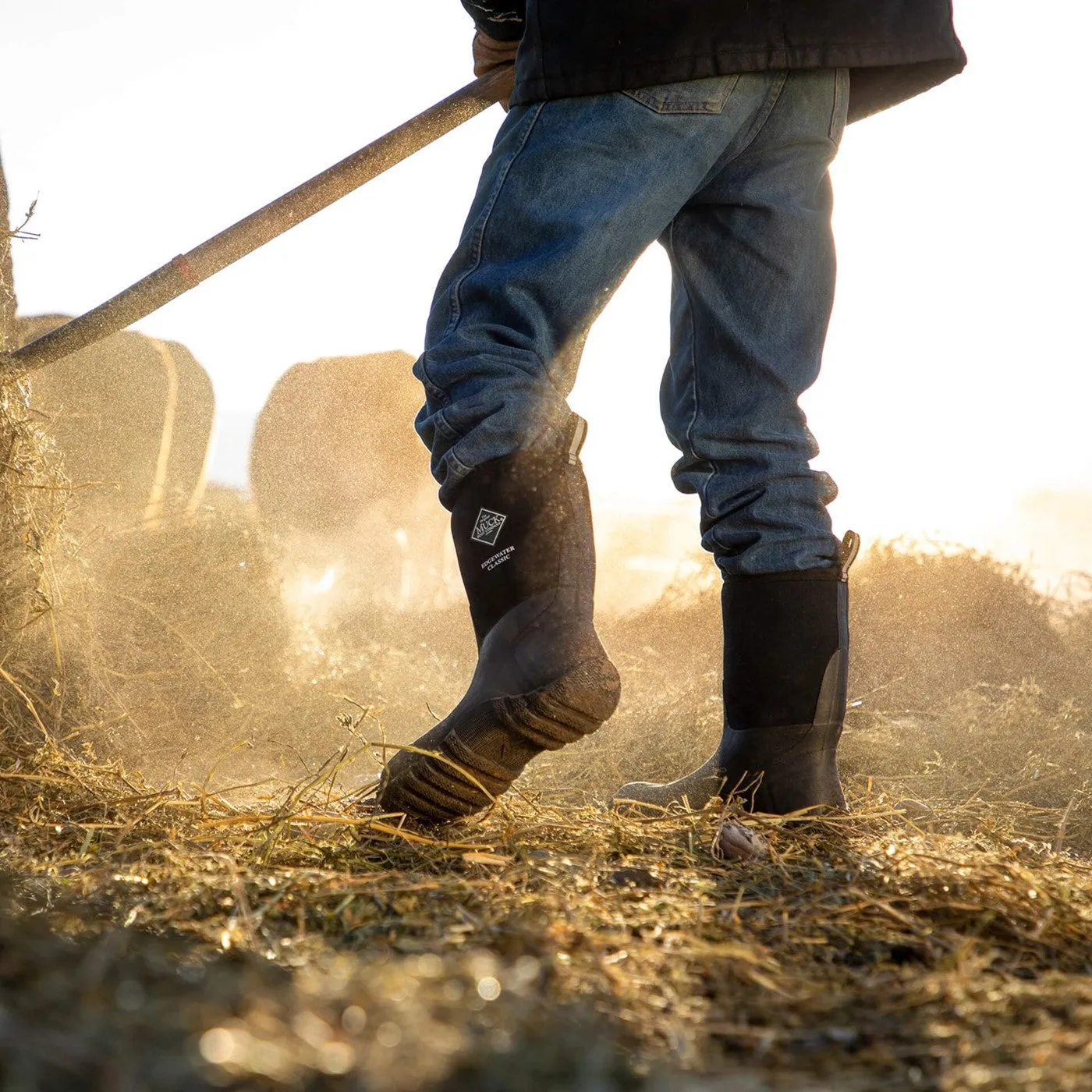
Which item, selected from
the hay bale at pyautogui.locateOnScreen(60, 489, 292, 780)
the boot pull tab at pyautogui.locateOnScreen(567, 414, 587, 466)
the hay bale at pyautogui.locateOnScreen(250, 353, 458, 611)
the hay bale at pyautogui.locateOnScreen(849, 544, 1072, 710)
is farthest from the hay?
the hay bale at pyautogui.locateOnScreen(250, 353, 458, 611)

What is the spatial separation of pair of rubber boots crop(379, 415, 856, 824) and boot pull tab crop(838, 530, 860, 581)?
5 cm

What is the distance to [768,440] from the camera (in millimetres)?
1402

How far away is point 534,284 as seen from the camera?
47.4 inches

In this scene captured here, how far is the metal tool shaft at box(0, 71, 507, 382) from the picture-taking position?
6.37 feet

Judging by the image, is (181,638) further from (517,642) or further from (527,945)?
(527,945)

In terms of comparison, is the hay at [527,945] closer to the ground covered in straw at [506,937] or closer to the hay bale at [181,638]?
the ground covered in straw at [506,937]

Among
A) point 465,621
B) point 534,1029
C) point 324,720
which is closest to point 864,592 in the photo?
point 465,621

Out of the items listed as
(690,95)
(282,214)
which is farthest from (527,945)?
(282,214)

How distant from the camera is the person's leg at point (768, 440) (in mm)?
1369

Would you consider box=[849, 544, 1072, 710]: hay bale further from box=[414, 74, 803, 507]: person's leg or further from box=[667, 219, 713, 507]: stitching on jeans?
box=[414, 74, 803, 507]: person's leg

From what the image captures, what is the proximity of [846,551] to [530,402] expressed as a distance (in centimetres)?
52

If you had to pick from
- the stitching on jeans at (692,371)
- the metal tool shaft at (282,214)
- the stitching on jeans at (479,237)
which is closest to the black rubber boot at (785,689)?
the stitching on jeans at (692,371)

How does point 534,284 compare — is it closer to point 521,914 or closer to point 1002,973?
point 521,914

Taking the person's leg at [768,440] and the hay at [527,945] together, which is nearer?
the hay at [527,945]
